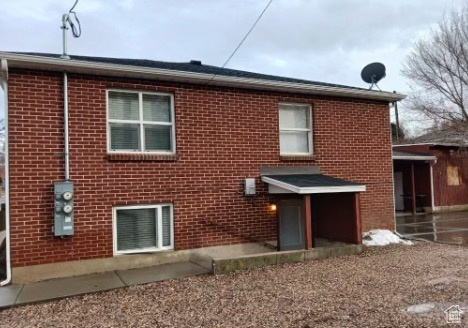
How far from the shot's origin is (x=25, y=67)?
7504mm

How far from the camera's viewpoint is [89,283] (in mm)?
7008

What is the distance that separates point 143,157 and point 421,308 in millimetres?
5400

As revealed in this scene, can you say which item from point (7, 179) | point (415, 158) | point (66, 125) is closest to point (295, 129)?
point (66, 125)

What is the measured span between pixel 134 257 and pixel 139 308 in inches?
101

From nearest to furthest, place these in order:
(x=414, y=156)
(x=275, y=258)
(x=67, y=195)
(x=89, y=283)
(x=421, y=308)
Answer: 1. (x=421, y=308)
2. (x=89, y=283)
3. (x=67, y=195)
4. (x=275, y=258)
5. (x=414, y=156)

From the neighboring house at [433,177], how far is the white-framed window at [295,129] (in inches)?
376

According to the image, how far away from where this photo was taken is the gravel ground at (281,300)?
5027 mm

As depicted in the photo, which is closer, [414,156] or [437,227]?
[437,227]

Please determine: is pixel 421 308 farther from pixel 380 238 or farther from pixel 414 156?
pixel 414 156

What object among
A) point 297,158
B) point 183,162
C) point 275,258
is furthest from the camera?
point 297,158

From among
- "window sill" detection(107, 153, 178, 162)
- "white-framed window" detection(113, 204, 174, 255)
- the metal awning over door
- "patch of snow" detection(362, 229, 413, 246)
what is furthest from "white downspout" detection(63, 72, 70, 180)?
"patch of snow" detection(362, 229, 413, 246)

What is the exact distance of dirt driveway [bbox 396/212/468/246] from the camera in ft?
36.6

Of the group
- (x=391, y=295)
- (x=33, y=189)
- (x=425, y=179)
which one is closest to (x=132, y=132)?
(x=33, y=189)

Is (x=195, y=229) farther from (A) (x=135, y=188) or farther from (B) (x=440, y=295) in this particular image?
(B) (x=440, y=295)
